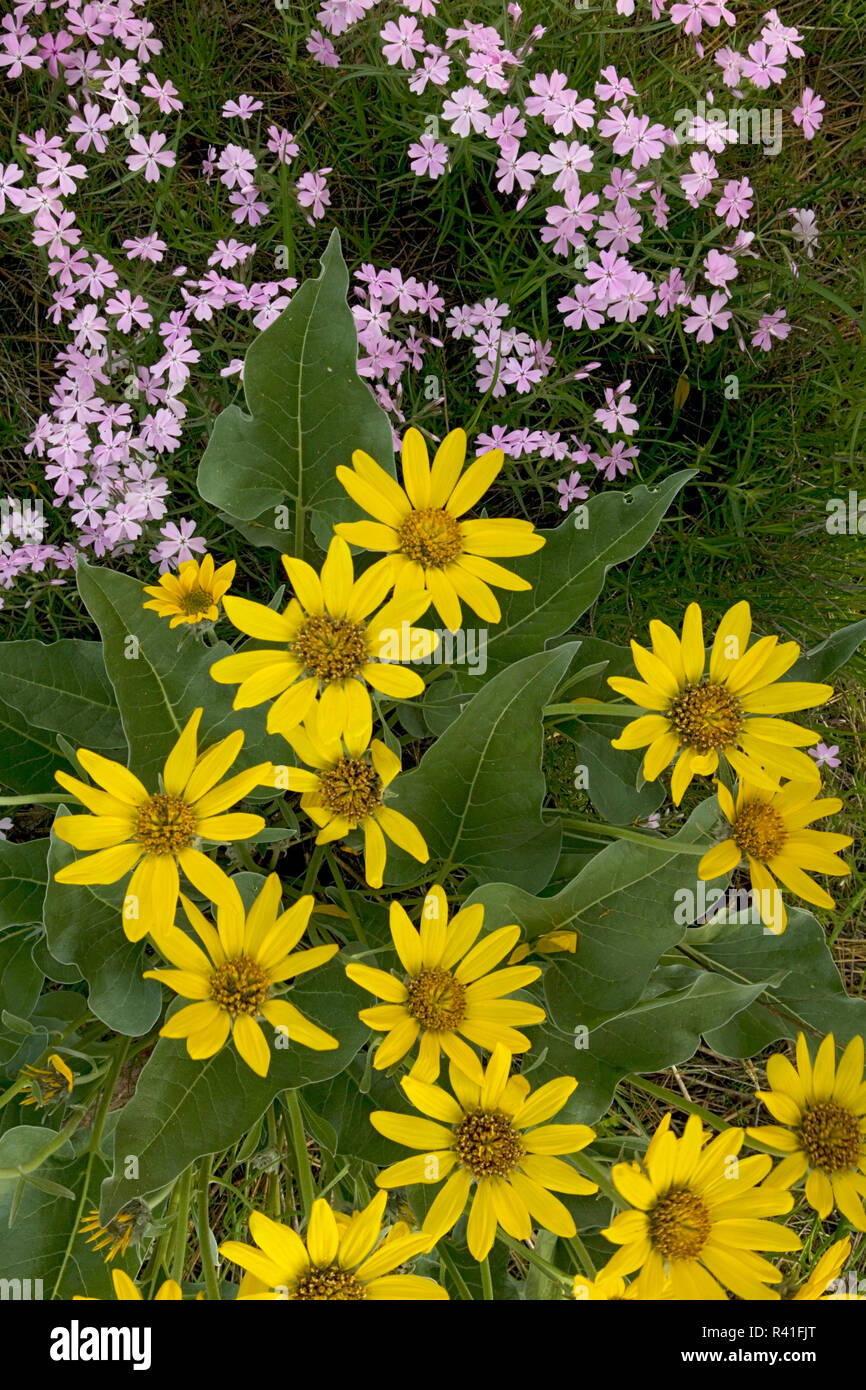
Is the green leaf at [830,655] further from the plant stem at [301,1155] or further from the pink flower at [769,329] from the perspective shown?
the plant stem at [301,1155]

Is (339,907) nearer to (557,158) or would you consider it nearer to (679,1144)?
(679,1144)

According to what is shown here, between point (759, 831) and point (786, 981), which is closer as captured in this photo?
point (759, 831)

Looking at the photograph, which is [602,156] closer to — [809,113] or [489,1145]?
[809,113]

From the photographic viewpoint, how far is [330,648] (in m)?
1.08

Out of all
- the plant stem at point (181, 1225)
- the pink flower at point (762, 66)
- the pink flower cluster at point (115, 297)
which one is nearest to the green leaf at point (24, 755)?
the pink flower cluster at point (115, 297)

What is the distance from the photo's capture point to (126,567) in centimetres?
185

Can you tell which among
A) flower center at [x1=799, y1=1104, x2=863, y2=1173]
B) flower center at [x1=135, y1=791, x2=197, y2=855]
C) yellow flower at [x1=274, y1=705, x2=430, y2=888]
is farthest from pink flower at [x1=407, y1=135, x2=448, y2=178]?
flower center at [x1=799, y1=1104, x2=863, y2=1173]

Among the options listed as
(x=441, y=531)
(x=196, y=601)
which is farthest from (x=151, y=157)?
(x=441, y=531)

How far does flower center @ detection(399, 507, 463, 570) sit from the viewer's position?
1145mm

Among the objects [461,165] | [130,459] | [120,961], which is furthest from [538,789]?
[461,165]

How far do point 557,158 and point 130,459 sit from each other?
80cm

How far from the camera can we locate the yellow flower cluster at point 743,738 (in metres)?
1.12

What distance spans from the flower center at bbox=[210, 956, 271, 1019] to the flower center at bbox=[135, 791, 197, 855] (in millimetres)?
137

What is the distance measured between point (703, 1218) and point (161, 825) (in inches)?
26.9
